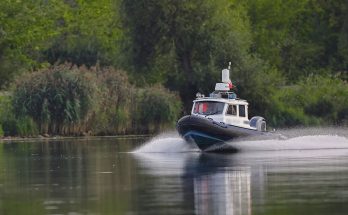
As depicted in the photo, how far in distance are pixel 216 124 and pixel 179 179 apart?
16517 millimetres

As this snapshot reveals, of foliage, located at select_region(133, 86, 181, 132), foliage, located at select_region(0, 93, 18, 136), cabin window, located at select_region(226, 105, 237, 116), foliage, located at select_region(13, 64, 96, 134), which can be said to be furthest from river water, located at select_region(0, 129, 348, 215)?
foliage, located at select_region(133, 86, 181, 132)

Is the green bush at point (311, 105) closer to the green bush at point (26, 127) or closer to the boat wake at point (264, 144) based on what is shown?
the green bush at point (26, 127)

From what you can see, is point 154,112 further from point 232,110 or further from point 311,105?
point 232,110

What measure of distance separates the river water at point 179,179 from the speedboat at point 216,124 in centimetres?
54

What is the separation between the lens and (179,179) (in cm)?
3334

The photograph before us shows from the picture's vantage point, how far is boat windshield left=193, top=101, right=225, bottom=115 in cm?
5072

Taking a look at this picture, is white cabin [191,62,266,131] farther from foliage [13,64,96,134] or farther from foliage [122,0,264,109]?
foliage [122,0,264,109]

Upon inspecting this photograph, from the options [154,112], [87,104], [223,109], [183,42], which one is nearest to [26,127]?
[87,104]

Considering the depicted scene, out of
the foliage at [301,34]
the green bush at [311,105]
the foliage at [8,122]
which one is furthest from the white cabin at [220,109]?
the foliage at [301,34]

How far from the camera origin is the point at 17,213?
2566cm

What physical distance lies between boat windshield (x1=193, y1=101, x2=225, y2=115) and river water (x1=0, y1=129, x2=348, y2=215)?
1.51 meters

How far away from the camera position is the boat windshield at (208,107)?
50719 mm

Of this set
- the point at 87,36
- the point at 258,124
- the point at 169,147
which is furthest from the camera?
the point at 87,36

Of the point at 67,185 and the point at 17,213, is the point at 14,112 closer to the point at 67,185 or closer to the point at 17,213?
the point at 67,185
